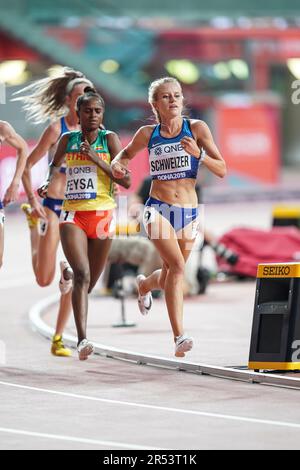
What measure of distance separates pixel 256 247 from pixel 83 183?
909 cm

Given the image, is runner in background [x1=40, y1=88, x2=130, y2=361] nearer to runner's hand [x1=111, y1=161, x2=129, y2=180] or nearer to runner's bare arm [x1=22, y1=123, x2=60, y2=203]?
runner's hand [x1=111, y1=161, x2=129, y2=180]

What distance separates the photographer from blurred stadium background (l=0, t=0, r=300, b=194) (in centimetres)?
4253

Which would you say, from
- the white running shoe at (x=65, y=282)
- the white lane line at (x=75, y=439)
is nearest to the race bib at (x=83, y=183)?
the white running shoe at (x=65, y=282)

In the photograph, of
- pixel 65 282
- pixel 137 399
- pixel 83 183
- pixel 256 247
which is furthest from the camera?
pixel 256 247

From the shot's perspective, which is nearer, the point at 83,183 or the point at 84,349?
the point at 84,349

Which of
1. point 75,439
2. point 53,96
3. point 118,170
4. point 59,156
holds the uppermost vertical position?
point 53,96

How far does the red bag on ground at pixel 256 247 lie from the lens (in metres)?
21.2

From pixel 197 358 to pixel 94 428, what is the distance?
11.6ft

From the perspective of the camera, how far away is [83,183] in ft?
41.2

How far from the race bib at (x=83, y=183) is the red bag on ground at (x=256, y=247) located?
29.0ft

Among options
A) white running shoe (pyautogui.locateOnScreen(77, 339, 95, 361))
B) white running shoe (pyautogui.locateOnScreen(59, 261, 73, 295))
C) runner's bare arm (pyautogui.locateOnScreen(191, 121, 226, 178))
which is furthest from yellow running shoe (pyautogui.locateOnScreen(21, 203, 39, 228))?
runner's bare arm (pyautogui.locateOnScreen(191, 121, 226, 178))

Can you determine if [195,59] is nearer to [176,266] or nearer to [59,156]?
[59,156]

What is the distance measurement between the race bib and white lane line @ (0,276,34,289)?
872cm

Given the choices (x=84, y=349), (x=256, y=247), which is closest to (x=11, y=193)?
(x=84, y=349)
